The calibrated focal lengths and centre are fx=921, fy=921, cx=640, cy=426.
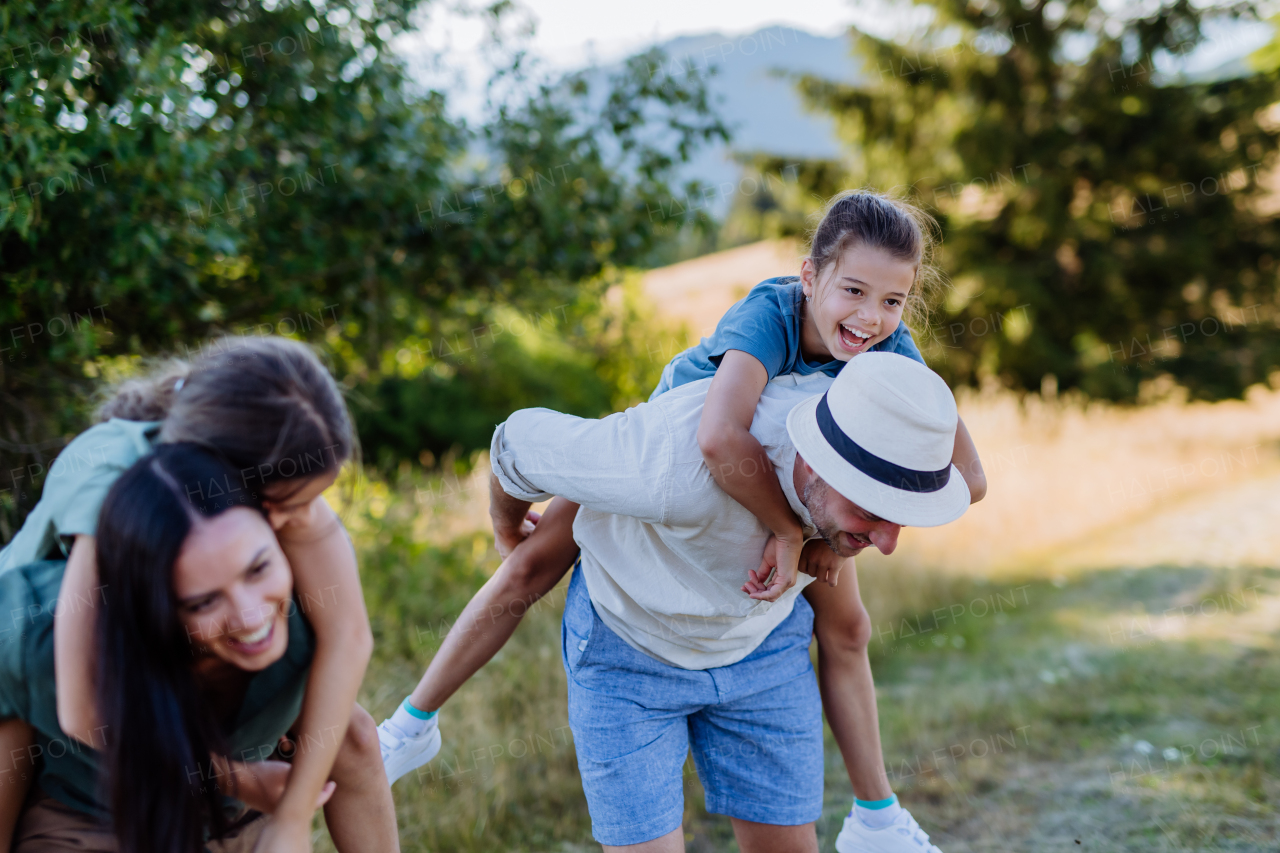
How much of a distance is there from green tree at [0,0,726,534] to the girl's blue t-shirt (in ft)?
7.43

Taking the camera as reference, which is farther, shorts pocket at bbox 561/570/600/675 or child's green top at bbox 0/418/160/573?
shorts pocket at bbox 561/570/600/675

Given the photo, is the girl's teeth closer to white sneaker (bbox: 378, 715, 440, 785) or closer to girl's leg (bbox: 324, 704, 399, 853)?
girl's leg (bbox: 324, 704, 399, 853)

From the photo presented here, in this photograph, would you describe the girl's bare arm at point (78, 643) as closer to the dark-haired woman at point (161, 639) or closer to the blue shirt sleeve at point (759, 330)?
the dark-haired woman at point (161, 639)

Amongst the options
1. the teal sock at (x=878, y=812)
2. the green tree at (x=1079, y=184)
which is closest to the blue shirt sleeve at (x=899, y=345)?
the teal sock at (x=878, y=812)

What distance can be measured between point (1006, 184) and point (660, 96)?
10655mm

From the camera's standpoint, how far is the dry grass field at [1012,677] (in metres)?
3.63

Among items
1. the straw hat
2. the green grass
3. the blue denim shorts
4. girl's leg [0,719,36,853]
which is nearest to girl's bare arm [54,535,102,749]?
girl's leg [0,719,36,853]

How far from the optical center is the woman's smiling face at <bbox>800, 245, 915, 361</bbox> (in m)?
2.39

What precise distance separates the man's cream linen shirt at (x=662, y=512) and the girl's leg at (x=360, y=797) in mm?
649

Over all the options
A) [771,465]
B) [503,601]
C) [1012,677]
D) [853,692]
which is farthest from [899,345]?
[1012,677]

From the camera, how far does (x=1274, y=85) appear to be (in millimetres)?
13219

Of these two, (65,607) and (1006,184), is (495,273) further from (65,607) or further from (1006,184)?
(1006,184)

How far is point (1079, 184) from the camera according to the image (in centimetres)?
1524

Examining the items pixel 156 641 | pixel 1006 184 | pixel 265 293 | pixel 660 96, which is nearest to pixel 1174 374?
pixel 1006 184
